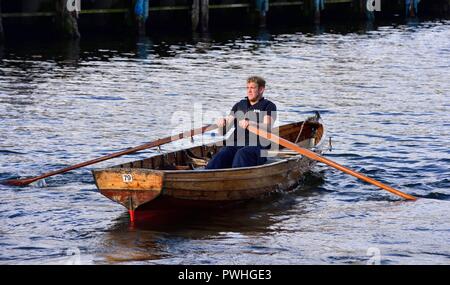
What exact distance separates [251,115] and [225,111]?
8.23m

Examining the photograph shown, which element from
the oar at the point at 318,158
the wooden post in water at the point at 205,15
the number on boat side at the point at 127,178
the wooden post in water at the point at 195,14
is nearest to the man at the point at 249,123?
the oar at the point at 318,158

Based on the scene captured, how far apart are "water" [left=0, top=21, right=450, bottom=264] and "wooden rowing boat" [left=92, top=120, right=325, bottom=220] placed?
27cm

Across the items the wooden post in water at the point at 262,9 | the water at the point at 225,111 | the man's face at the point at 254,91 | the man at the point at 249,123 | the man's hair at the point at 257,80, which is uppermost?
the wooden post in water at the point at 262,9

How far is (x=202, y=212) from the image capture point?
593 inches

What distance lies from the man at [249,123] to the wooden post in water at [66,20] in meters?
19.5

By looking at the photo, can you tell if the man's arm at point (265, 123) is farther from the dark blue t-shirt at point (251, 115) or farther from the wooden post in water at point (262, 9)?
the wooden post in water at point (262, 9)

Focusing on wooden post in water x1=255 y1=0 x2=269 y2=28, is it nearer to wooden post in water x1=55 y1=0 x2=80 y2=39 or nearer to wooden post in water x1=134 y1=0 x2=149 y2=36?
wooden post in water x1=134 y1=0 x2=149 y2=36

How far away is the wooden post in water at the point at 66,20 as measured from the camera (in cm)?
3403

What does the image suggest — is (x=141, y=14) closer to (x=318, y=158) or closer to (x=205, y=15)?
(x=205, y=15)

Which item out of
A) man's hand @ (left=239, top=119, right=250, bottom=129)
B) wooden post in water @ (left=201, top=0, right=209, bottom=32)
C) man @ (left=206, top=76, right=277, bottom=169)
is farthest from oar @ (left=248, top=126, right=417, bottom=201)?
wooden post in water @ (left=201, top=0, right=209, bottom=32)

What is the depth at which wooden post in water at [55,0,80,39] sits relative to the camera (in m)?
34.0
